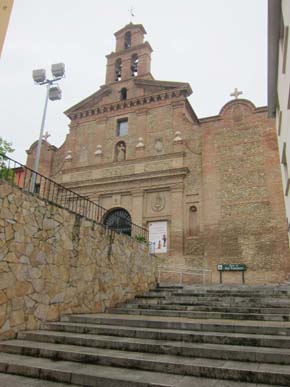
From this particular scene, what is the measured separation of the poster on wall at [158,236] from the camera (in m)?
16.7

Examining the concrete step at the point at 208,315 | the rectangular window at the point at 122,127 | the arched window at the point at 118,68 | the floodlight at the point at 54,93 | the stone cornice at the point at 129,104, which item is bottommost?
the concrete step at the point at 208,315

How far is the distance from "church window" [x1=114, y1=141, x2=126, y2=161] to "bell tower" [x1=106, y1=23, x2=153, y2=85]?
4638 mm

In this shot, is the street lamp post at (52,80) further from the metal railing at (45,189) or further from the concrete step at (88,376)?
the concrete step at (88,376)

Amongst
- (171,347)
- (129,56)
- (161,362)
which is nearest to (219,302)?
(171,347)

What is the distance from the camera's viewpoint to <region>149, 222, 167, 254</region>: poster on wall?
16672 mm

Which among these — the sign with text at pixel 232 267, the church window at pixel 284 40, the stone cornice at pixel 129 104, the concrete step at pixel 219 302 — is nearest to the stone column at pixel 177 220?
the sign with text at pixel 232 267

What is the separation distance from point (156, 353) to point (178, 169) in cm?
1342

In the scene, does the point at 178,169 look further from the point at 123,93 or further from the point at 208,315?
the point at 208,315

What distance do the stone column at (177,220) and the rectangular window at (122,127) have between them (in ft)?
18.1

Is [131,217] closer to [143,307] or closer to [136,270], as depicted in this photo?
[136,270]

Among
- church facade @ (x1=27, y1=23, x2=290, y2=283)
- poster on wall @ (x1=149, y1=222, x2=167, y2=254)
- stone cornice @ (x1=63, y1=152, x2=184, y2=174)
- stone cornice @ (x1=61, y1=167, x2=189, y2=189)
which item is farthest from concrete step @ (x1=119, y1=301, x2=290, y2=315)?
stone cornice @ (x1=63, y1=152, x2=184, y2=174)

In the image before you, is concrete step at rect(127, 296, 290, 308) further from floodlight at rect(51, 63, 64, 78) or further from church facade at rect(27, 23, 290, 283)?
floodlight at rect(51, 63, 64, 78)

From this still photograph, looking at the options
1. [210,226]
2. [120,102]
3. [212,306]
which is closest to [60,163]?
[120,102]

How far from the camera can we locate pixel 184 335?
16.6 ft
